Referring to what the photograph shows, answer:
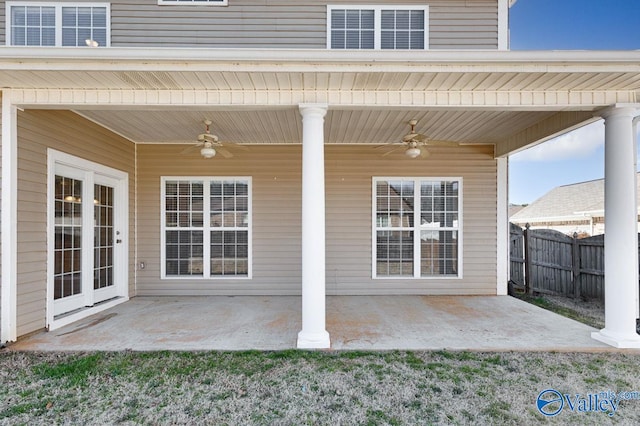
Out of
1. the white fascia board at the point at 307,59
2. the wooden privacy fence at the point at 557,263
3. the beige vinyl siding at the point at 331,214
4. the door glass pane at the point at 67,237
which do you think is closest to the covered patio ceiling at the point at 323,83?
the white fascia board at the point at 307,59

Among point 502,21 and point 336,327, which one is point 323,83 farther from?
point 502,21

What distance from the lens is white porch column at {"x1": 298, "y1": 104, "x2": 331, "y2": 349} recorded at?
11.8ft

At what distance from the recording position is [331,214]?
244 inches

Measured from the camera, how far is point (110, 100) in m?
3.58

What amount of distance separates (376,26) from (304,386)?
5179 mm

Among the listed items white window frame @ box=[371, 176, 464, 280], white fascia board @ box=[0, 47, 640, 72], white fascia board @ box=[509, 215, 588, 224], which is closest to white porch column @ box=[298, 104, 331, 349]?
white fascia board @ box=[0, 47, 640, 72]

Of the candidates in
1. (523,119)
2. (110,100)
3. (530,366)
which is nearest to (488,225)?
(523,119)

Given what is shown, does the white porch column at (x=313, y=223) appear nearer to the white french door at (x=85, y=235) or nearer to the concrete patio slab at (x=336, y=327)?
the concrete patio slab at (x=336, y=327)

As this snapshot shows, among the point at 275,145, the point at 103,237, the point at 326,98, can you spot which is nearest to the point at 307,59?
the point at 326,98

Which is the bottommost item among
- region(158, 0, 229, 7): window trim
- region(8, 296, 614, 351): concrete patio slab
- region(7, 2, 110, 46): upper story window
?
region(8, 296, 614, 351): concrete patio slab

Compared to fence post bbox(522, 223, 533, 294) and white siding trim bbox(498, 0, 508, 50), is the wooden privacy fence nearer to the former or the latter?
fence post bbox(522, 223, 533, 294)

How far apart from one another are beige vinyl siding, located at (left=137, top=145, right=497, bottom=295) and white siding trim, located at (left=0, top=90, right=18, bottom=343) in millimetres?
2432

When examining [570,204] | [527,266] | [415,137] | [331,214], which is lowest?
[527,266]

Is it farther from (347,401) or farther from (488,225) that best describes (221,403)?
(488,225)
